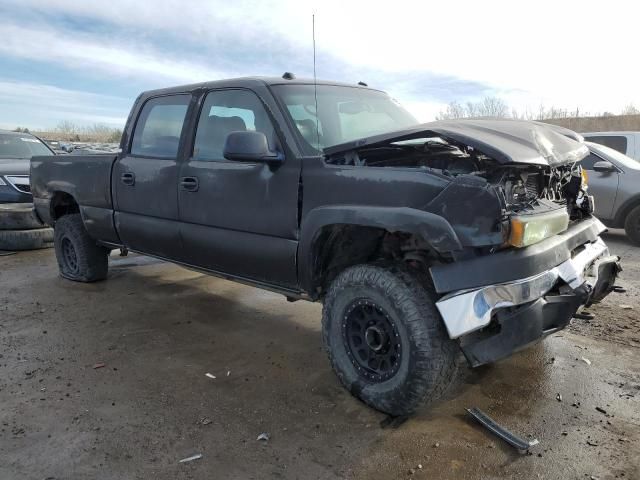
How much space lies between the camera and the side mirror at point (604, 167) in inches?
312

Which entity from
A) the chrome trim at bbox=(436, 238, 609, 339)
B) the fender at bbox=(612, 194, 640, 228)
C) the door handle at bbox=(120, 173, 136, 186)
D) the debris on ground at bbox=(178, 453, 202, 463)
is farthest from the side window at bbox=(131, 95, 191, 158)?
the fender at bbox=(612, 194, 640, 228)

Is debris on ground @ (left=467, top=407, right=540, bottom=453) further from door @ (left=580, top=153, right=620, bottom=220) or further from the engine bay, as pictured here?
door @ (left=580, top=153, right=620, bottom=220)

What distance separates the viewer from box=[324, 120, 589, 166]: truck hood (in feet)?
8.53

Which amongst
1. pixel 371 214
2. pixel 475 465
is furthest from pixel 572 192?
pixel 475 465

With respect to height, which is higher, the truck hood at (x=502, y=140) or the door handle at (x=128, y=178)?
the truck hood at (x=502, y=140)

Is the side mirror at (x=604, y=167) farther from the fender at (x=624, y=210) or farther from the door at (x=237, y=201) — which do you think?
the door at (x=237, y=201)

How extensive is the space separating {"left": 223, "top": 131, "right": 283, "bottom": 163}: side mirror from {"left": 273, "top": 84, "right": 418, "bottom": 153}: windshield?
11.9 inches

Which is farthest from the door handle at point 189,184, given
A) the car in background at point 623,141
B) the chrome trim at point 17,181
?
the car in background at point 623,141

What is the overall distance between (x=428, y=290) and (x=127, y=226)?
3.01 m

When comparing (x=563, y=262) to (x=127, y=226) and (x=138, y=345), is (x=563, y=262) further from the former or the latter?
(x=127, y=226)

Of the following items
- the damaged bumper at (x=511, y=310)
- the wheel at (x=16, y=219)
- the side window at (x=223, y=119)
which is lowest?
the wheel at (x=16, y=219)

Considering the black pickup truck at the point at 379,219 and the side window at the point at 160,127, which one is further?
the side window at the point at 160,127

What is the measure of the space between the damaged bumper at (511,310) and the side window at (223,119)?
1804 mm

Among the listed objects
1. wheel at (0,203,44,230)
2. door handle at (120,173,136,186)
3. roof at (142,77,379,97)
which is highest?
roof at (142,77,379,97)
